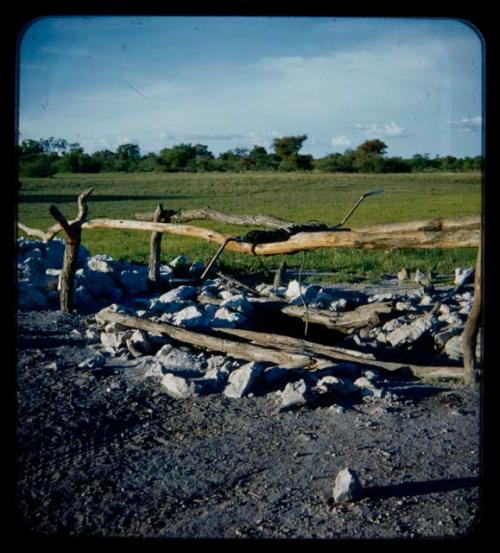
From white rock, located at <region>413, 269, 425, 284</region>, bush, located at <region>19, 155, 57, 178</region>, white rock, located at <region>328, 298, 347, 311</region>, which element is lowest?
white rock, located at <region>328, 298, 347, 311</region>

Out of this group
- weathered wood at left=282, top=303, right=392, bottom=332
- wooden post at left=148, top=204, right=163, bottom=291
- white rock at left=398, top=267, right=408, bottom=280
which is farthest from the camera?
white rock at left=398, top=267, right=408, bottom=280

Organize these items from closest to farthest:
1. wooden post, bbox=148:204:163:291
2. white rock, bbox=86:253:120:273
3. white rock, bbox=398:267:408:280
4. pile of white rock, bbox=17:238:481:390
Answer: pile of white rock, bbox=17:238:481:390 < wooden post, bbox=148:204:163:291 < white rock, bbox=86:253:120:273 < white rock, bbox=398:267:408:280

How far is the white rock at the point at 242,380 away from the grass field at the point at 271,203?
219 centimetres

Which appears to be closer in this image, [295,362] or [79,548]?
[79,548]

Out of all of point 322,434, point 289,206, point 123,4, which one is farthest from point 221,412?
point 289,206

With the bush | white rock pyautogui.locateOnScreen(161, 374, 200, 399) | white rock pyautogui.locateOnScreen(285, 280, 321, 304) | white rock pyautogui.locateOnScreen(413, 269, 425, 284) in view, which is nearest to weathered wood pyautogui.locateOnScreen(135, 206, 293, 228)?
white rock pyautogui.locateOnScreen(285, 280, 321, 304)

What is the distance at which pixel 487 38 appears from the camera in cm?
270

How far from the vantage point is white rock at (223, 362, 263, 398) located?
16.4ft

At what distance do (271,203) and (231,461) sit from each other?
2341 centimetres

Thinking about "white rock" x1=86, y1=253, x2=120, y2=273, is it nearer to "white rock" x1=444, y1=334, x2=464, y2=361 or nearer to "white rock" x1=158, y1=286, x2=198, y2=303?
"white rock" x1=158, y1=286, x2=198, y2=303

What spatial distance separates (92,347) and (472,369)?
11.0 feet

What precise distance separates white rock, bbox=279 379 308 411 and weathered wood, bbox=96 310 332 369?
0.48 m

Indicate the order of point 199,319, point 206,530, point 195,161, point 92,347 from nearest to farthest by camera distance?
point 206,530 → point 92,347 → point 199,319 → point 195,161

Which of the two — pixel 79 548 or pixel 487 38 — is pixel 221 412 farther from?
pixel 487 38
